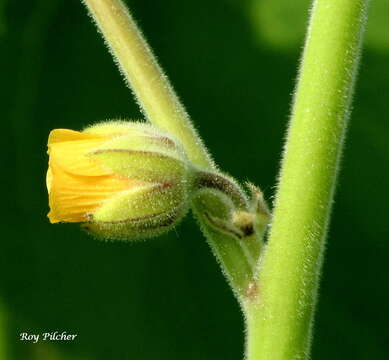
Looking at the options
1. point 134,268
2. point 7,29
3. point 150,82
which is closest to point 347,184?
point 134,268

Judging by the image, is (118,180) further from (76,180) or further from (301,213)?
(301,213)

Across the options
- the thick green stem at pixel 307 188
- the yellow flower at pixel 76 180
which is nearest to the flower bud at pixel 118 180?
the yellow flower at pixel 76 180

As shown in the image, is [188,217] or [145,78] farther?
[188,217]

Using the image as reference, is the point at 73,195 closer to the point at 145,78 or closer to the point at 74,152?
the point at 74,152

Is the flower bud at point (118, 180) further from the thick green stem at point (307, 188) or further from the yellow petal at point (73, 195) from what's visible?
the thick green stem at point (307, 188)

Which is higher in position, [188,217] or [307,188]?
[307,188]

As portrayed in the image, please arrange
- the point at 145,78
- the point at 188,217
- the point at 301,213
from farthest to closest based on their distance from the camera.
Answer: the point at 188,217, the point at 145,78, the point at 301,213

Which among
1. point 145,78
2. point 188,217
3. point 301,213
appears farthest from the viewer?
point 188,217

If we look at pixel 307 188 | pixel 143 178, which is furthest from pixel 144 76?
pixel 307 188
